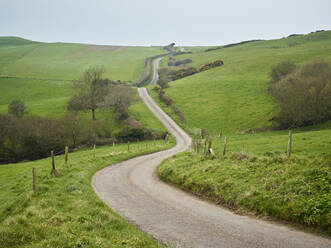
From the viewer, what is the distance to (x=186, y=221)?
11.4 metres

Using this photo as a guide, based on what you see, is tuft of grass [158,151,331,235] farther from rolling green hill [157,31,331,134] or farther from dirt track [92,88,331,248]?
rolling green hill [157,31,331,134]

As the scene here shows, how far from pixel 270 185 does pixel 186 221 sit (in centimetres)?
476

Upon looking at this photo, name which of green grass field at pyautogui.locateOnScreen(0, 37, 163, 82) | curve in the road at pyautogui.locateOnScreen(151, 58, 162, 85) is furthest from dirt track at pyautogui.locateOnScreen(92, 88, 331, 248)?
green grass field at pyautogui.locateOnScreen(0, 37, 163, 82)

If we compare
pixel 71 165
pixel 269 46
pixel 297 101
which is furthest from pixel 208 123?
pixel 269 46

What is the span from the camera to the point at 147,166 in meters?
27.8

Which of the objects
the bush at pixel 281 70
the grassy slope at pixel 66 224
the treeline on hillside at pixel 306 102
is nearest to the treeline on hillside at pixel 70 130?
the treeline on hillside at pixel 306 102

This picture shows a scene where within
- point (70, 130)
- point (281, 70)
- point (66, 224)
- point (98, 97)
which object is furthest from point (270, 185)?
point (281, 70)

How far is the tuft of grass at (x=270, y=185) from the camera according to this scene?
34.1ft

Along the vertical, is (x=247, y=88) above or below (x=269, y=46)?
below

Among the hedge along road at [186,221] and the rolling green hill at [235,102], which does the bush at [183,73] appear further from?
the hedge along road at [186,221]

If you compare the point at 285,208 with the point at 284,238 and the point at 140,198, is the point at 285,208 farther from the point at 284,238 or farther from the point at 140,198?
the point at 140,198

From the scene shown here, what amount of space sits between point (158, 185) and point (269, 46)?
14210 centimetres

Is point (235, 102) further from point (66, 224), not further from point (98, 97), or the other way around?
point (66, 224)

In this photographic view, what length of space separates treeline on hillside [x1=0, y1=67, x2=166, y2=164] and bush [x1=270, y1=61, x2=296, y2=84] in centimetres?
3940
